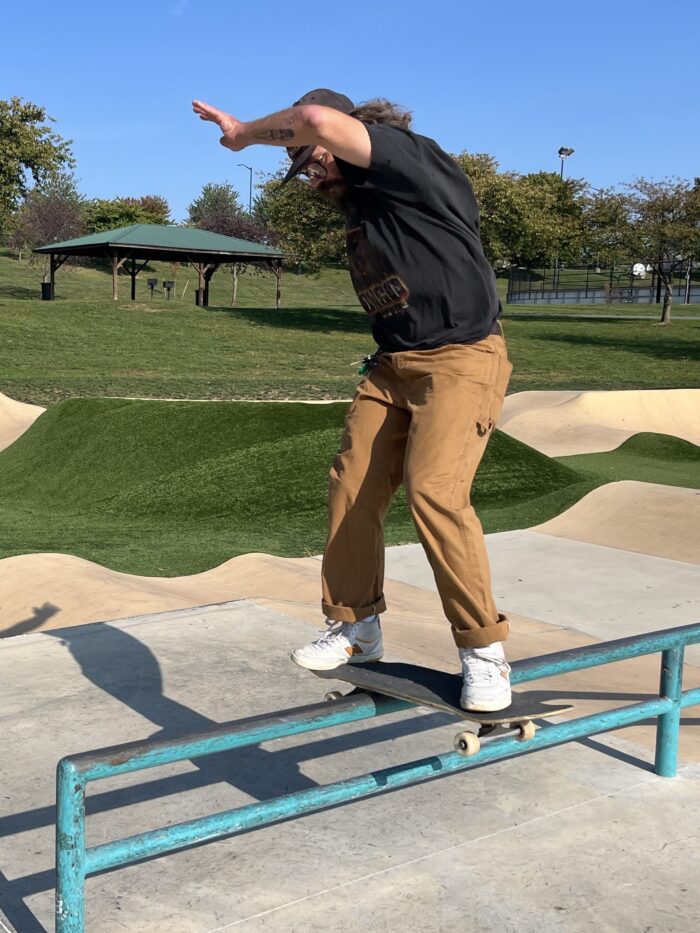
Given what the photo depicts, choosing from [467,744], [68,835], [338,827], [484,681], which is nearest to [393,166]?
[484,681]

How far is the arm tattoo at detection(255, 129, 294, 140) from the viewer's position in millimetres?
2506

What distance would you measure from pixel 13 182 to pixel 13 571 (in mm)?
34406

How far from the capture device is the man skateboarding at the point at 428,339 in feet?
9.03

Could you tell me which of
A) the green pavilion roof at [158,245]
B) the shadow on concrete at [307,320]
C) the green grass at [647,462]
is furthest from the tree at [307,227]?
the green grass at [647,462]

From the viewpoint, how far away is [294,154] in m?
2.86

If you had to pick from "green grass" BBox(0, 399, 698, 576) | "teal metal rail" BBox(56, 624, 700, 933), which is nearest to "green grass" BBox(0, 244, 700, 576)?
"green grass" BBox(0, 399, 698, 576)

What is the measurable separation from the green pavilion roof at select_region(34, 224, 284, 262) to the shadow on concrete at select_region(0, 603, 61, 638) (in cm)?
3158

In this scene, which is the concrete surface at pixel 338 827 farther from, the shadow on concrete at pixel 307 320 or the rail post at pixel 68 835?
the shadow on concrete at pixel 307 320

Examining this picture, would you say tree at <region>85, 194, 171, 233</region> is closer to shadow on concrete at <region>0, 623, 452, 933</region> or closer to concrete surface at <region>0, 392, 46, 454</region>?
concrete surface at <region>0, 392, 46, 454</region>

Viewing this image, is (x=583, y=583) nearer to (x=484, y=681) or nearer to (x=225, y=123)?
(x=484, y=681)

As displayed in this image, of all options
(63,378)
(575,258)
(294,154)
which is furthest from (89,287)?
(294,154)

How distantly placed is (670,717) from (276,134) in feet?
7.67

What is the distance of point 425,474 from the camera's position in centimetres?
279

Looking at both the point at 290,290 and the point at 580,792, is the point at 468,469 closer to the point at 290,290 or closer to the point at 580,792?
the point at 580,792
